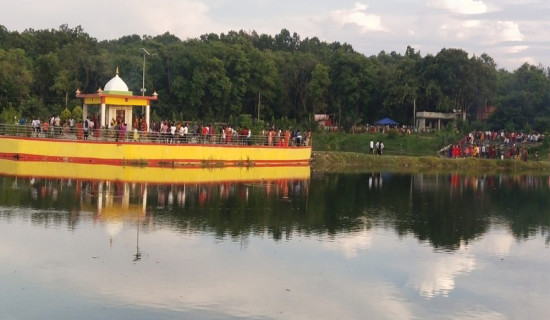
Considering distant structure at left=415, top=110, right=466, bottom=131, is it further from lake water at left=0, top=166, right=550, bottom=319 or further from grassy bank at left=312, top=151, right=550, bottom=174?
lake water at left=0, top=166, right=550, bottom=319

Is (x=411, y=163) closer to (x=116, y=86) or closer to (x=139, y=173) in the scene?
(x=116, y=86)

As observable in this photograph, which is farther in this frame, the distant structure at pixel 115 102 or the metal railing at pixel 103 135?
the distant structure at pixel 115 102

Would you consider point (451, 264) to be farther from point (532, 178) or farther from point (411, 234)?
point (532, 178)

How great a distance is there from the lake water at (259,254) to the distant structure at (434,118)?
134ft

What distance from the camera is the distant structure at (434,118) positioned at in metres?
69.9

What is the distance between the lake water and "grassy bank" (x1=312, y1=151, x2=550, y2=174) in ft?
57.5

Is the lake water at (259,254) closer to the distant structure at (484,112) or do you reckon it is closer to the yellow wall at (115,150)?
the yellow wall at (115,150)

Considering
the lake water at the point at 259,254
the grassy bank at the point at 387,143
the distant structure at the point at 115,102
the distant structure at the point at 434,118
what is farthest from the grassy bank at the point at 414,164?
the distant structure at the point at 434,118

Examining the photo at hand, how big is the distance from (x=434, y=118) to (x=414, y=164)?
23.9m

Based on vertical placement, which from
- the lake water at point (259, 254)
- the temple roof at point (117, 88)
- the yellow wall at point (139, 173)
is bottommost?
the lake water at point (259, 254)

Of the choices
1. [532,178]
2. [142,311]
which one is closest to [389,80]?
[532,178]

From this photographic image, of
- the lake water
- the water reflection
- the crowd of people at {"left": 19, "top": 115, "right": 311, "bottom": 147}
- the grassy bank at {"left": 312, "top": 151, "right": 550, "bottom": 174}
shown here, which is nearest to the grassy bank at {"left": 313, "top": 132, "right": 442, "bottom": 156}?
the grassy bank at {"left": 312, "top": 151, "right": 550, "bottom": 174}

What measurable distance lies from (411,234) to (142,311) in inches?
402

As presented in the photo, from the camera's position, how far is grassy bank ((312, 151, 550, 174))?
4722 centimetres
